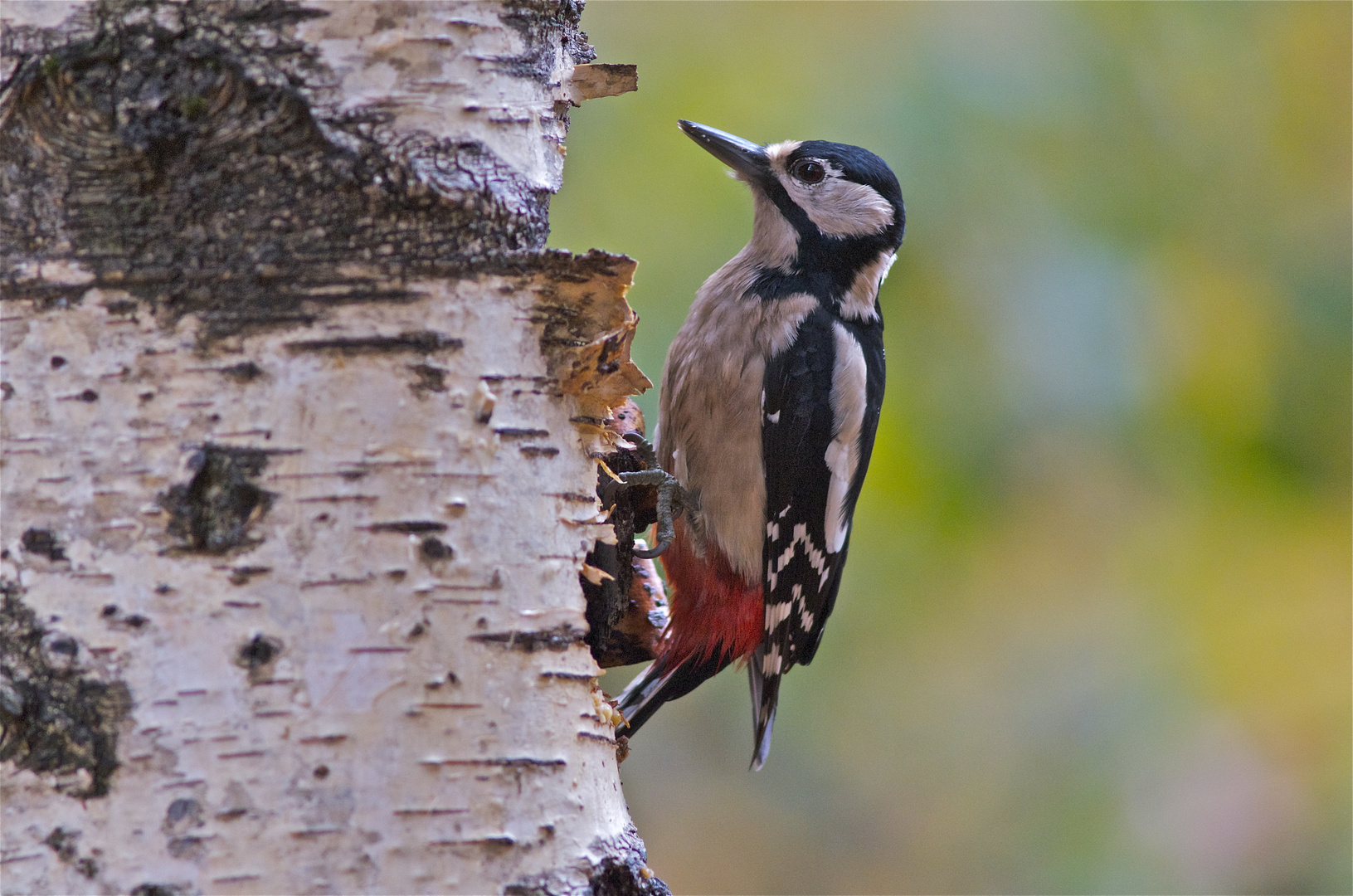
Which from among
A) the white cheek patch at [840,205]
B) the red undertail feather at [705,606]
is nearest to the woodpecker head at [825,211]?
the white cheek patch at [840,205]

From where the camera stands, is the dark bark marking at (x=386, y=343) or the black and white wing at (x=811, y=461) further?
the black and white wing at (x=811, y=461)

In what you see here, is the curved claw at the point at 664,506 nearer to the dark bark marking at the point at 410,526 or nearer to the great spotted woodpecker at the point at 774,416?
the great spotted woodpecker at the point at 774,416

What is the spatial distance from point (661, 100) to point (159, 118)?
2.05 metres

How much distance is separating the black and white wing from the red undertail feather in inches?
2.2

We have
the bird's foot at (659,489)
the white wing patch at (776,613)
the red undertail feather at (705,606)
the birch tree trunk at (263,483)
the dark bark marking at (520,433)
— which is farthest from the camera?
the white wing patch at (776,613)

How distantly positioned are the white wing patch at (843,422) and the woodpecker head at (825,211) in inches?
7.3

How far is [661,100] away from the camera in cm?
307

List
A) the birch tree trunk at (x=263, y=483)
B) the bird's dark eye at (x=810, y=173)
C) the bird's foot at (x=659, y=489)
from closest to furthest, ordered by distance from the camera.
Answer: the birch tree trunk at (x=263, y=483) → the bird's foot at (x=659, y=489) → the bird's dark eye at (x=810, y=173)

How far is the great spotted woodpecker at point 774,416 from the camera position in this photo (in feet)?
8.98

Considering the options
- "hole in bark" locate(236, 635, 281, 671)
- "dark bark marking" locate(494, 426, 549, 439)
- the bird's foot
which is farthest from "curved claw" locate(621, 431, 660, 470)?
"hole in bark" locate(236, 635, 281, 671)

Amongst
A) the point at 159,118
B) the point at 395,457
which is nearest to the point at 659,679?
the point at 395,457

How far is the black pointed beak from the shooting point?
2791 mm

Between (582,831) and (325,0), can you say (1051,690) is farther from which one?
(325,0)

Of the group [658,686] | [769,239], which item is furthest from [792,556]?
[769,239]
